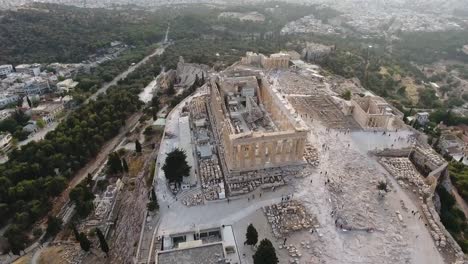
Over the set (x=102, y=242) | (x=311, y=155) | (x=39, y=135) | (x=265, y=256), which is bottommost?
(x=39, y=135)

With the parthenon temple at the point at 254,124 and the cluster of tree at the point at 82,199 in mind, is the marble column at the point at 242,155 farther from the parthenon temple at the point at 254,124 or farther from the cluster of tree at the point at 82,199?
the cluster of tree at the point at 82,199

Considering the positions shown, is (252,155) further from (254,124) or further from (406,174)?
(406,174)

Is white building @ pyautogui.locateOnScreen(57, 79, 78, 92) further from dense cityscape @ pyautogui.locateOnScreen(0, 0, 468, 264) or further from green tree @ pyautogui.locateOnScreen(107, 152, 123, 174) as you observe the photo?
green tree @ pyautogui.locateOnScreen(107, 152, 123, 174)

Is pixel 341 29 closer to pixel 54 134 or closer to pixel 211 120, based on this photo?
pixel 211 120

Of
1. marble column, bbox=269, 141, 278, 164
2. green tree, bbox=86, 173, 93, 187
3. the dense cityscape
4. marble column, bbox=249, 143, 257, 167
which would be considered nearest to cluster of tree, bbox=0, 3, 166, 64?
the dense cityscape

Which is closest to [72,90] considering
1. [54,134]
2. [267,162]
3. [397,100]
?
[54,134]

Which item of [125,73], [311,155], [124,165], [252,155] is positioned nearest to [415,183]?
[311,155]
